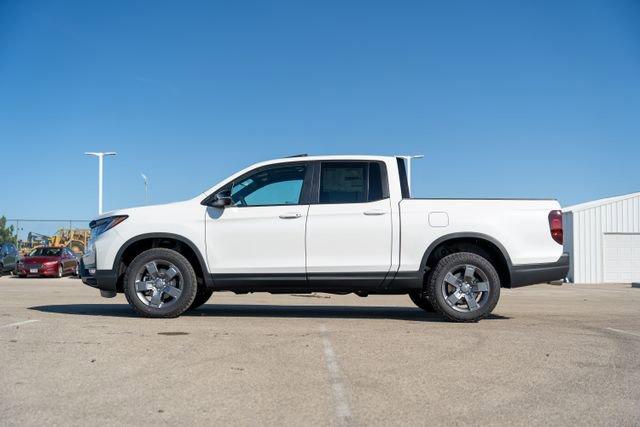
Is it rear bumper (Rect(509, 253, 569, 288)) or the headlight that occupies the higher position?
the headlight

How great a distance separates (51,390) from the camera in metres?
4.24

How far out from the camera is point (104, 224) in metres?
8.15

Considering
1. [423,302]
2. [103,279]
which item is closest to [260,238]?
[103,279]

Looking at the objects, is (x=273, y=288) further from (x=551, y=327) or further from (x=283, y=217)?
(x=551, y=327)

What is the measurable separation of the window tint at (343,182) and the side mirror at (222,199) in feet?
3.74

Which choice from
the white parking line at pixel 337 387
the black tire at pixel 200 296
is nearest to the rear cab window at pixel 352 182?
the black tire at pixel 200 296

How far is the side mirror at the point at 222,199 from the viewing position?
25.4ft

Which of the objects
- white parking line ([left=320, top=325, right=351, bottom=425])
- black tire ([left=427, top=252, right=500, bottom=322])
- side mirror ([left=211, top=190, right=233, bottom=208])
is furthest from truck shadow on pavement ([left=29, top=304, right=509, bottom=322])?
white parking line ([left=320, top=325, right=351, bottom=425])

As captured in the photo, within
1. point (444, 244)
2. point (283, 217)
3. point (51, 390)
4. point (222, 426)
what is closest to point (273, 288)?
point (283, 217)

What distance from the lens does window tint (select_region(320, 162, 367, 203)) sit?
788cm

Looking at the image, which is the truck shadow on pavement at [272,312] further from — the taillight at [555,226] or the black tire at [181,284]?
the taillight at [555,226]

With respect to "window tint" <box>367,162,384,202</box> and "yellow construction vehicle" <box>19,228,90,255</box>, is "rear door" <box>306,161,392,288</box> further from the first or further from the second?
"yellow construction vehicle" <box>19,228,90,255</box>

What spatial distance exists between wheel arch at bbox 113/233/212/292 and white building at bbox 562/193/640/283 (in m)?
25.8

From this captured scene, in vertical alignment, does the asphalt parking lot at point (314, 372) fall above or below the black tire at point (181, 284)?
below
